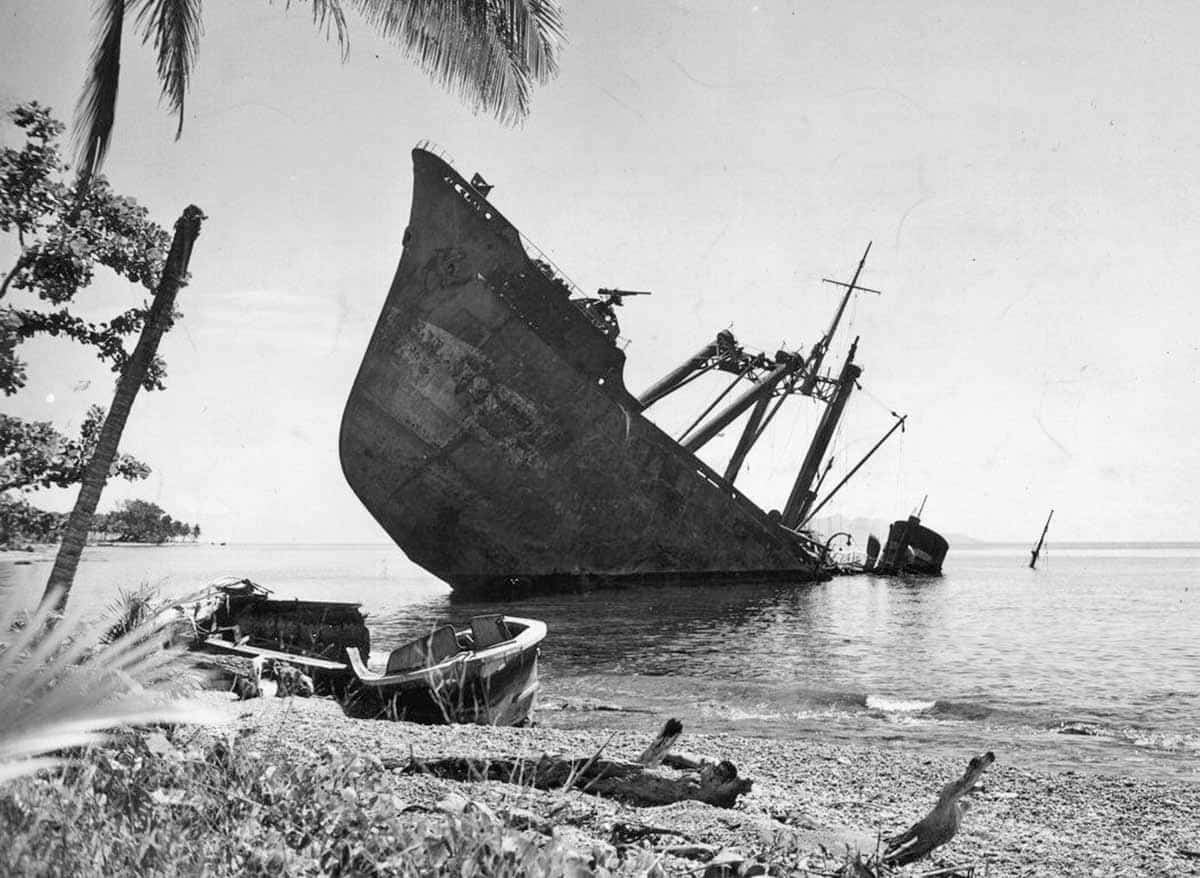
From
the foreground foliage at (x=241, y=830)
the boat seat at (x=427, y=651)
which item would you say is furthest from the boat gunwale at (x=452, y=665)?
the foreground foliage at (x=241, y=830)

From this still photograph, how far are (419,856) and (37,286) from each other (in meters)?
9.65

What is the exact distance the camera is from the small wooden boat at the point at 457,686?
703cm

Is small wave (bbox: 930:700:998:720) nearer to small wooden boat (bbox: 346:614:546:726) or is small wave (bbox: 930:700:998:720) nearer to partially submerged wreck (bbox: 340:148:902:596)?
small wooden boat (bbox: 346:614:546:726)

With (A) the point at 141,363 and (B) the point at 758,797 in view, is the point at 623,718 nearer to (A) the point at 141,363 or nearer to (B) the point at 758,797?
(B) the point at 758,797

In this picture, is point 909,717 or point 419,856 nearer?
point 419,856

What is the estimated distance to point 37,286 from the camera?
9109 mm

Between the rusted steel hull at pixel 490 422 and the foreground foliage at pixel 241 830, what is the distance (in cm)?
1861

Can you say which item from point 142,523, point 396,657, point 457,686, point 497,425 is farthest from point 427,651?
point 142,523

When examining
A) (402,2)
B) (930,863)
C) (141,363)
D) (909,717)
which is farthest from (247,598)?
(930,863)

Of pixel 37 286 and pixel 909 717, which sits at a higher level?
pixel 37 286

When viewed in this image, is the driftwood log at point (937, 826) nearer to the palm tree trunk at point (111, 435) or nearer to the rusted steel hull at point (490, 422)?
the palm tree trunk at point (111, 435)

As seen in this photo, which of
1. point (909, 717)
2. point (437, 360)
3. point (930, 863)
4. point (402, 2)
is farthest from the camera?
point (437, 360)

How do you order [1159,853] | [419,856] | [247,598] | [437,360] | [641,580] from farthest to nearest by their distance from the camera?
1. [641,580]
2. [437,360]
3. [247,598]
4. [1159,853]
5. [419,856]

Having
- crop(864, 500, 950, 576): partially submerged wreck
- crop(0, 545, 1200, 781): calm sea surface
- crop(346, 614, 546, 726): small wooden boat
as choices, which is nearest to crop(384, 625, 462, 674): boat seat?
crop(346, 614, 546, 726): small wooden boat
